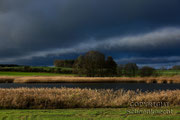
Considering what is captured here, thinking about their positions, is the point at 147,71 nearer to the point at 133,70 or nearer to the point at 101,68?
the point at 133,70

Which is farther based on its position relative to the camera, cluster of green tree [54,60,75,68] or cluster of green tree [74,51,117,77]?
cluster of green tree [54,60,75,68]

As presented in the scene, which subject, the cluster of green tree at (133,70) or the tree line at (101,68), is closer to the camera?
the tree line at (101,68)

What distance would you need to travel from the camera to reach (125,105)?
1141 centimetres

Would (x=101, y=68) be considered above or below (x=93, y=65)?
below

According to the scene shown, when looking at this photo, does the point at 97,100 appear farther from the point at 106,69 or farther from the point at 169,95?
the point at 106,69

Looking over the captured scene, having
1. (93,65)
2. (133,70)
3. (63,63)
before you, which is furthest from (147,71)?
(63,63)

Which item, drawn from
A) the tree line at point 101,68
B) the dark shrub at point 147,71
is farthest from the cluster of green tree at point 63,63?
the dark shrub at point 147,71

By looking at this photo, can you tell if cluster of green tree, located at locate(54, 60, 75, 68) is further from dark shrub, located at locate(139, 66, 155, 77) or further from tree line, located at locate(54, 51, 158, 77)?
dark shrub, located at locate(139, 66, 155, 77)

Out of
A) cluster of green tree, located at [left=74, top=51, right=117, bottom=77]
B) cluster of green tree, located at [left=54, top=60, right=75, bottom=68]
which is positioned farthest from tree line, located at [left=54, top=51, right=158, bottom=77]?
cluster of green tree, located at [left=54, top=60, right=75, bottom=68]

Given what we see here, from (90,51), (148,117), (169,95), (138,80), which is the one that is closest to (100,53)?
(90,51)

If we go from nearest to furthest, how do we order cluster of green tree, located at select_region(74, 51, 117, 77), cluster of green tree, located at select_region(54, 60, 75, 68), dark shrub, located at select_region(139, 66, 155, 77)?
cluster of green tree, located at select_region(74, 51, 117, 77), dark shrub, located at select_region(139, 66, 155, 77), cluster of green tree, located at select_region(54, 60, 75, 68)

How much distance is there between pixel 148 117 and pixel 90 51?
45.4 meters

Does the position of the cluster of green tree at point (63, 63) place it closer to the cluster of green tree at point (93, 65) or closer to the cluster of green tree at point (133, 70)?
the cluster of green tree at point (133, 70)

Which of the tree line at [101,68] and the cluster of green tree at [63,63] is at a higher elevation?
the cluster of green tree at [63,63]
